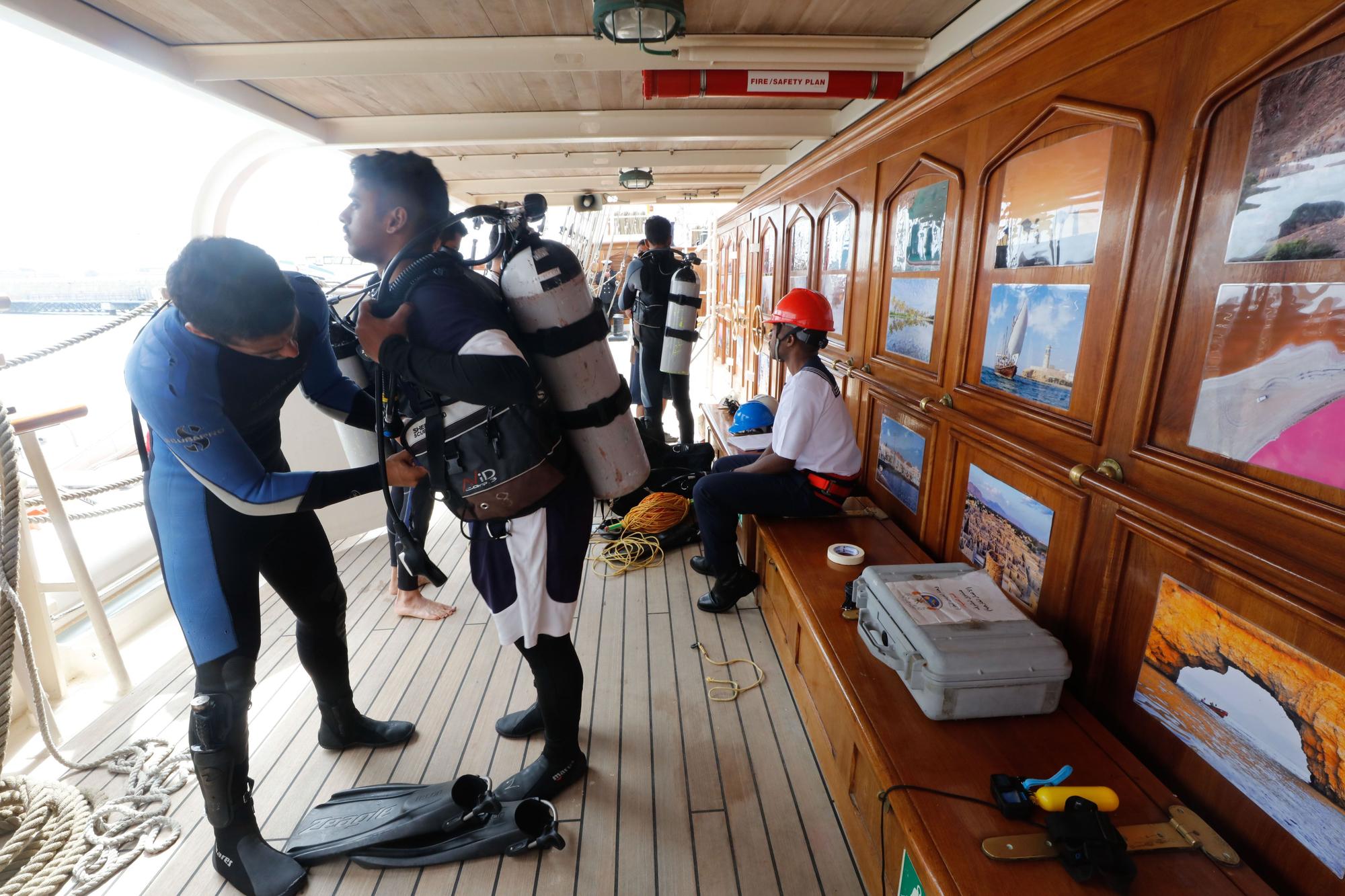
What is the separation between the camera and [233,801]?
1.51 metres

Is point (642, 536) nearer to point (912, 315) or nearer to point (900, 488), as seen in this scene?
point (900, 488)

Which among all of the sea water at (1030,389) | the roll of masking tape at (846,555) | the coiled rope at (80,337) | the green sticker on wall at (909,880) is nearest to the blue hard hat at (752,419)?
the roll of masking tape at (846,555)

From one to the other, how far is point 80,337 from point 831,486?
2737 mm

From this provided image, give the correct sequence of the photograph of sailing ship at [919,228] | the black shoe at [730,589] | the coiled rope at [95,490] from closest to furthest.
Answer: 1. the photograph of sailing ship at [919,228]
2. the coiled rope at [95,490]
3. the black shoe at [730,589]

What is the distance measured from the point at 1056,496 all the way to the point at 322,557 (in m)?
2.03

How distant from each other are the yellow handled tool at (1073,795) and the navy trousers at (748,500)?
4.59 ft

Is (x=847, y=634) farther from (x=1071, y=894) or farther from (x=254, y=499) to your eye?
(x=254, y=499)

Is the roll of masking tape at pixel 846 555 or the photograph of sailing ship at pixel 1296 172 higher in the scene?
the photograph of sailing ship at pixel 1296 172

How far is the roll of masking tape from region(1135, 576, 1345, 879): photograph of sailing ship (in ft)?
2.81

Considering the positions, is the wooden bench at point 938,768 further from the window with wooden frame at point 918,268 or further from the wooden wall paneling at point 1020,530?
the window with wooden frame at point 918,268

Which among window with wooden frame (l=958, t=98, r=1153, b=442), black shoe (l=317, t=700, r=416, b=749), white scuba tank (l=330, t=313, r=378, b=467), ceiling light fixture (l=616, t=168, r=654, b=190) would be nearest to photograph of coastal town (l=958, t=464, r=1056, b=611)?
window with wooden frame (l=958, t=98, r=1153, b=442)

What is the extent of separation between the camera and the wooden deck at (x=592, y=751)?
1570 mm

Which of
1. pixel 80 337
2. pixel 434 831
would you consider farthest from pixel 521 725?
pixel 80 337

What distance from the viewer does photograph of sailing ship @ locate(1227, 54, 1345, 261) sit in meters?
0.94
